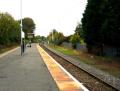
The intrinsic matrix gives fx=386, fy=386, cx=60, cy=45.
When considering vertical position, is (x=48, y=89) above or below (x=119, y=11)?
below

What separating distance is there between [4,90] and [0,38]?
64529mm

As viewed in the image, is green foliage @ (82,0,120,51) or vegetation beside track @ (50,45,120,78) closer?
vegetation beside track @ (50,45,120,78)

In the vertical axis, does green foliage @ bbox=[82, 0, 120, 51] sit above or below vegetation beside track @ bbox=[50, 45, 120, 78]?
above

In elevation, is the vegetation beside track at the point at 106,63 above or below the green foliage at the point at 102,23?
below

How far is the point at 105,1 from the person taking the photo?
39500mm

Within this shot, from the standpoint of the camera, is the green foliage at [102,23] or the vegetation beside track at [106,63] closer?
the vegetation beside track at [106,63]

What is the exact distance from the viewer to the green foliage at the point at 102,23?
35375 mm

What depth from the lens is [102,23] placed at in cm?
4225

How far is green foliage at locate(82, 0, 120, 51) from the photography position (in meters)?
35.4

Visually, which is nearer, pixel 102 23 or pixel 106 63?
pixel 106 63

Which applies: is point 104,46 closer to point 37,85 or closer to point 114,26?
point 114,26

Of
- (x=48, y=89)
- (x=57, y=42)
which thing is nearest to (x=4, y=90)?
(x=48, y=89)

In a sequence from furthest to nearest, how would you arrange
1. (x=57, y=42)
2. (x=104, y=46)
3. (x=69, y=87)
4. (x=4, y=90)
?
(x=57, y=42) → (x=104, y=46) → (x=69, y=87) → (x=4, y=90)

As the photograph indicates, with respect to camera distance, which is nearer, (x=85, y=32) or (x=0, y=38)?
(x=85, y=32)
